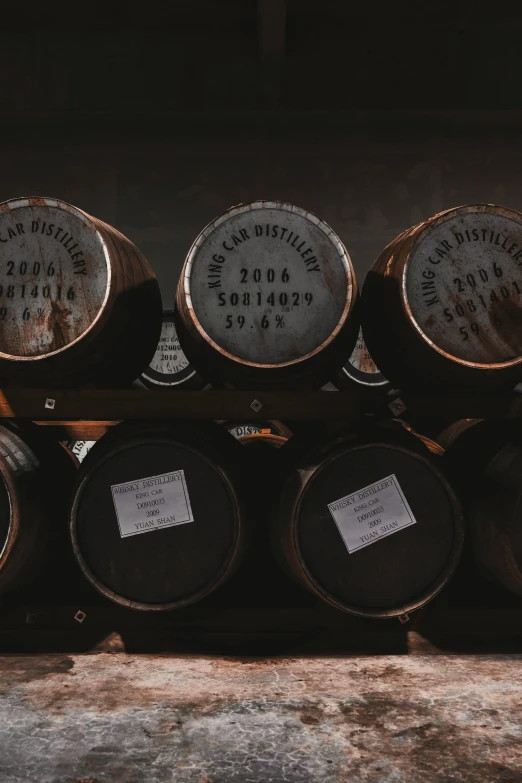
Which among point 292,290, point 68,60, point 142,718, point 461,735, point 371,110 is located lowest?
point 461,735

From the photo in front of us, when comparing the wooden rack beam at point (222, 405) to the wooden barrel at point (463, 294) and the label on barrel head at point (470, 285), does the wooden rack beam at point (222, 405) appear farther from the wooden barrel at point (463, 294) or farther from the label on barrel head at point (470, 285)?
the label on barrel head at point (470, 285)

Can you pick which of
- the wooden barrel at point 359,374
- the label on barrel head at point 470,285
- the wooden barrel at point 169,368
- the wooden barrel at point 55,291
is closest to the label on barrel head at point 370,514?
the label on barrel head at point 470,285

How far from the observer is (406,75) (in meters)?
5.47

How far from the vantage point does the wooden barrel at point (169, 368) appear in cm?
423

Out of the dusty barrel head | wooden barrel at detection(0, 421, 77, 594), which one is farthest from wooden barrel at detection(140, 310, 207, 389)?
wooden barrel at detection(0, 421, 77, 594)

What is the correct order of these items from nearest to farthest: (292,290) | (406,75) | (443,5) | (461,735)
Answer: (461,735), (292,290), (443,5), (406,75)

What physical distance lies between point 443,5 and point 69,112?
3.42m

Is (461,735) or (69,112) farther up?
(69,112)

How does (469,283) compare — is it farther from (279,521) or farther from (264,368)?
(279,521)

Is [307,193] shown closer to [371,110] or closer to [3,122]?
[371,110]

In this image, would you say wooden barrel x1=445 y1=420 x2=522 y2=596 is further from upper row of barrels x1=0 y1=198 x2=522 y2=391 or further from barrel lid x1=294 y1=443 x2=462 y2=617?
upper row of barrels x1=0 y1=198 x2=522 y2=391

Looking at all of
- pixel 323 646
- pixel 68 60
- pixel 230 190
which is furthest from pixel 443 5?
pixel 323 646

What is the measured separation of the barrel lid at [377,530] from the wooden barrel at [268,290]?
1.29ft

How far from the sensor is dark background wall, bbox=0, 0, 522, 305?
545 centimetres
